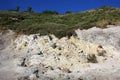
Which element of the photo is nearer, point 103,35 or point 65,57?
point 65,57

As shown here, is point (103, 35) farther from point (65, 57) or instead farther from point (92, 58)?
point (65, 57)

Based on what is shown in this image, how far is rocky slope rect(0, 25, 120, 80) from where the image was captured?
23.0m

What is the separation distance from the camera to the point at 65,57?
83.8 ft

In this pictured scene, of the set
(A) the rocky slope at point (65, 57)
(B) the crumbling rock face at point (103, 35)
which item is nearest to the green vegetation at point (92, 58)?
Answer: (A) the rocky slope at point (65, 57)

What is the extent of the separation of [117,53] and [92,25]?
6038 mm

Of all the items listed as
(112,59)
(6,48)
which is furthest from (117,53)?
(6,48)

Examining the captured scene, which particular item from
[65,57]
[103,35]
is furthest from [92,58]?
[103,35]

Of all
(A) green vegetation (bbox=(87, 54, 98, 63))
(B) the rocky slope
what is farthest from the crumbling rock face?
(A) green vegetation (bbox=(87, 54, 98, 63))

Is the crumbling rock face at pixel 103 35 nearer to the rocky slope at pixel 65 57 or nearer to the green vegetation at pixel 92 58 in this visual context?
the rocky slope at pixel 65 57

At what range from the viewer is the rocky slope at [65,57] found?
2298cm

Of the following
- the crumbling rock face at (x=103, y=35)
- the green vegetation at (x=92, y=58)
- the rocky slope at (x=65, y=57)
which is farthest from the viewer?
the crumbling rock face at (x=103, y=35)

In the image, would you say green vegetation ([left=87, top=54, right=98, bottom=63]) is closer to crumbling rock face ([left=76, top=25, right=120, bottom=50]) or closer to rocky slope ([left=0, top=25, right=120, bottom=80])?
rocky slope ([left=0, top=25, right=120, bottom=80])

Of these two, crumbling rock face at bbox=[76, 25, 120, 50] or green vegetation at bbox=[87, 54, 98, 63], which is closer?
green vegetation at bbox=[87, 54, 98, 63]

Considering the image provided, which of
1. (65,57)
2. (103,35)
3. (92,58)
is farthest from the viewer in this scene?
(103,35)
